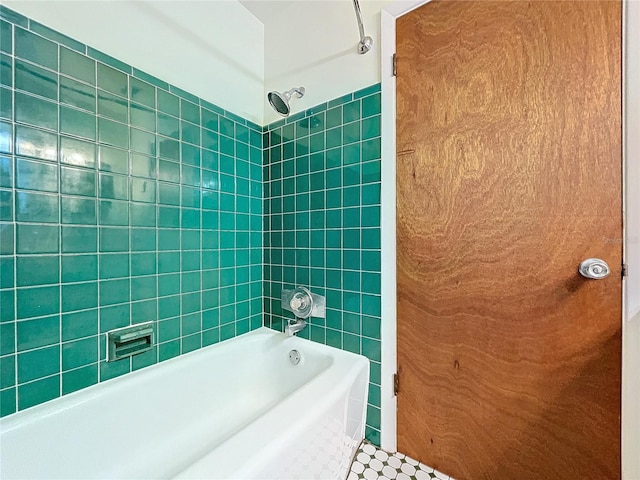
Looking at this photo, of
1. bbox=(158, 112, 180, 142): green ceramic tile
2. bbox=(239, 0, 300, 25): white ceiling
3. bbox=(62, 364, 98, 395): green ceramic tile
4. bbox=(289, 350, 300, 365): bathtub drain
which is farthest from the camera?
bbox=(239, 0, 300, 25): white ceiling

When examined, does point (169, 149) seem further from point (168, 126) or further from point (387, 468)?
point (387, 468)

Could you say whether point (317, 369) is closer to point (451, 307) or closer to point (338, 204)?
point (451, 307)

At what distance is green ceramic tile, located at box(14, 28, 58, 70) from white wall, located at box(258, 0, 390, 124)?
3.01 feet

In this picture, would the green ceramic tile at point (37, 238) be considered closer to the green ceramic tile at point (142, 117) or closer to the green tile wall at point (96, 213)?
the green tile wall at point (96, 213)

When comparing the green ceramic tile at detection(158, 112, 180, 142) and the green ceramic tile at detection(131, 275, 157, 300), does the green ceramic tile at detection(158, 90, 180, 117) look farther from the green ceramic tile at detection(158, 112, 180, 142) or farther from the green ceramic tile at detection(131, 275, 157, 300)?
the green ceramic tile at detection(131, 275, 157, 300)

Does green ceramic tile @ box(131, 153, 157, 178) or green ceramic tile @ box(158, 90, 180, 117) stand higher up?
green ceramic tile @ box(158, 90, 180, 117)

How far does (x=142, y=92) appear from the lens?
1.09 meters

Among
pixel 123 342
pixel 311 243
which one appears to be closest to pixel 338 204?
pixel 311 243

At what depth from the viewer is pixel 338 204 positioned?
1273 millimetres

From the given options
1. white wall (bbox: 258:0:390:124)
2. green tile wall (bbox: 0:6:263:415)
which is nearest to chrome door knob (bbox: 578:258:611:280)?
white wall (bbox: 258:0:390:124)

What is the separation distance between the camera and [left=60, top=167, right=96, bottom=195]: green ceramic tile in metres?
0.90

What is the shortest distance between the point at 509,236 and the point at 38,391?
166cm

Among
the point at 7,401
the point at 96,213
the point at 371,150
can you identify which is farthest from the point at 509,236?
the point at 7,401

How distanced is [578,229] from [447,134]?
52cm
